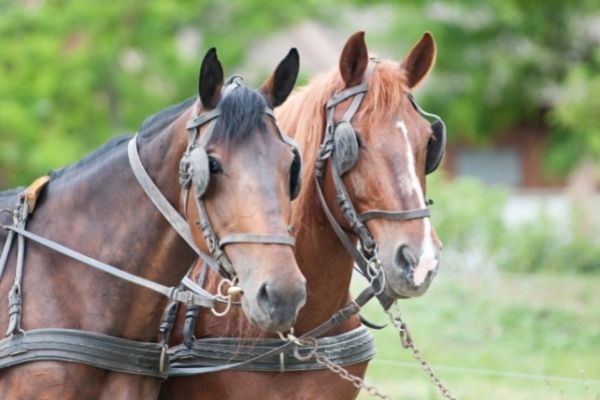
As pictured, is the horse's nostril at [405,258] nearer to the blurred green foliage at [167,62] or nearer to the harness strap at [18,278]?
the harness strap at [18,278]

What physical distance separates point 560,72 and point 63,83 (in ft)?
23.3

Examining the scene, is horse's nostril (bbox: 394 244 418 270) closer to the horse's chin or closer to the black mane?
the horse's chin

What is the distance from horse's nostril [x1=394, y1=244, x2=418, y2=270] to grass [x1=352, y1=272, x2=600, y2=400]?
3.53 m

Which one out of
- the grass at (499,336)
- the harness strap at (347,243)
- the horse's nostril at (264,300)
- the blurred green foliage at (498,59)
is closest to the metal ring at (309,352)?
the harness strap at (347,243)

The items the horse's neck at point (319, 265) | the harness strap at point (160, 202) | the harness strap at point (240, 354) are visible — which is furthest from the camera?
the horse's neck at point (319, 265)

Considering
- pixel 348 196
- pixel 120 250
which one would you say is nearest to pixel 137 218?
pixel 120 250

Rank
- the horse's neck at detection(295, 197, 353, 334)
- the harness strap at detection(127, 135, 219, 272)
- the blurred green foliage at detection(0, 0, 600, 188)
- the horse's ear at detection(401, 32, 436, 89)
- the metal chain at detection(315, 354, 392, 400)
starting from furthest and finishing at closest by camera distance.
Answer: the blurred green foliage at detection(0, 0, 600, 188), the horse's ear at detection(401, 32, 436, 89), the horse's neck at detection(295, 197, 353, 334), the metal chain at detection(315, 354, 392, 400), the harness strap at detection(127, 135, 219, 272)

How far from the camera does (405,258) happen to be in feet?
14.6

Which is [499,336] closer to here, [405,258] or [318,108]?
[318,108]

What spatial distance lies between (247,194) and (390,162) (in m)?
0.88

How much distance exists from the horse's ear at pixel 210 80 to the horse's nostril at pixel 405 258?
0.93 meters

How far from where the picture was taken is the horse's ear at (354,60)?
482 centimetres

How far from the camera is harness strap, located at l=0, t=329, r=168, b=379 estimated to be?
421cm

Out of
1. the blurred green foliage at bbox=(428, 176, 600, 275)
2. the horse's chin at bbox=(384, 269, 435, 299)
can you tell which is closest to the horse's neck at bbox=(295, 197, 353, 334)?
the horse's chin at bbox=(384, 269, 435, 299)
